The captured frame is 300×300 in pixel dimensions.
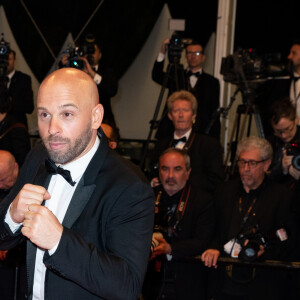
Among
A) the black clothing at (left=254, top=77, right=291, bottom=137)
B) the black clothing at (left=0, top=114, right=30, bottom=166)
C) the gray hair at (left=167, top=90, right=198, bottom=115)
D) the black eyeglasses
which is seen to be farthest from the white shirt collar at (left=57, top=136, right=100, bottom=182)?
the black clothing at (left=254, top=77, right=291, bottom=137)

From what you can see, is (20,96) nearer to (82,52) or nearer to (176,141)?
(82,52)

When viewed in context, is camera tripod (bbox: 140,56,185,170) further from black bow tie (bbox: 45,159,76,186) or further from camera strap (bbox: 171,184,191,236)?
black bow tie (bbox: 45,159,76,186)

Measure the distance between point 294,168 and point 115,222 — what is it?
270 centimetres

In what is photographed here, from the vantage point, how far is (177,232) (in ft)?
12.9

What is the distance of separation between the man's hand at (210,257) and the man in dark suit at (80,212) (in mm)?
1688

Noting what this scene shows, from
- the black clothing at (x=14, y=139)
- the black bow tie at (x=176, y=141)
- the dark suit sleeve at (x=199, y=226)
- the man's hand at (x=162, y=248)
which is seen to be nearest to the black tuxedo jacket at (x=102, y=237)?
the man's hand at (x=162, y=248)

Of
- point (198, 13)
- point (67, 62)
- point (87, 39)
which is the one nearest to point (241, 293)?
point (67, 62)

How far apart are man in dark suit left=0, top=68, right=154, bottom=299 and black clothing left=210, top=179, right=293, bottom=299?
76.5 inches

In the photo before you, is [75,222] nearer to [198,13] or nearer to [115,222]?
[115,222]

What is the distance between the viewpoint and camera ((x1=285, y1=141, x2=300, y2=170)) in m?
4.17

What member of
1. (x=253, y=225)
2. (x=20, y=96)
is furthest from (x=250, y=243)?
(x=20, y=96)

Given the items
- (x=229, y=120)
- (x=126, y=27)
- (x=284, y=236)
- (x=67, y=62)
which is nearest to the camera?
(x=284, y=236)

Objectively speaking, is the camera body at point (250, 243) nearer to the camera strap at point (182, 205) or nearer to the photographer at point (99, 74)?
the camera strap at point (182, 205)

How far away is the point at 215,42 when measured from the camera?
24.1 feet
